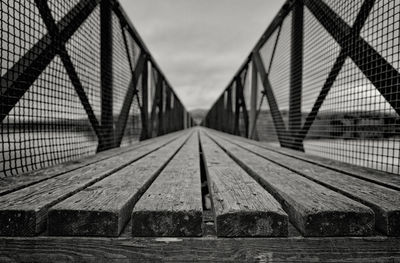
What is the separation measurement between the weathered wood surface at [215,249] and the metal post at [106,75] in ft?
5.80

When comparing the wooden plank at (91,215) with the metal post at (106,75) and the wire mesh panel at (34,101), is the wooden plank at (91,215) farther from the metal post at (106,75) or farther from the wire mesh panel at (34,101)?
the metal post at (106,75)

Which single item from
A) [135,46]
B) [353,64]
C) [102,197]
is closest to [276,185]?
[102,197]

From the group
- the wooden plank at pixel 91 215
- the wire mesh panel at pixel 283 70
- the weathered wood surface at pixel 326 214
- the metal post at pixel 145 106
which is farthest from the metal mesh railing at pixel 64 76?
the wire mesh panel at pixel 283 70

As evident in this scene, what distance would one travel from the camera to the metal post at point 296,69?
2.61 metres

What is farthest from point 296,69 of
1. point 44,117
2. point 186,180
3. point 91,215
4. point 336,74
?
point 91,215

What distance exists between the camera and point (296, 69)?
8.87 ft

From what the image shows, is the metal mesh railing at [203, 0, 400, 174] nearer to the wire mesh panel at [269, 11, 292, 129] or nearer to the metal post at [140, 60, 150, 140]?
the wire mesh panel at [269, 11, 292, 129]

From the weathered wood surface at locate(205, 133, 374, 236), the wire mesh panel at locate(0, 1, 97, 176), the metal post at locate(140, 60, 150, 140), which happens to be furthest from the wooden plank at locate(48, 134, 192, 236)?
the metal post at locate(140, 60, 150, 140)

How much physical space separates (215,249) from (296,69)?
2.55 metres

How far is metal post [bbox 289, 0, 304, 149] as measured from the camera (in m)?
2.61

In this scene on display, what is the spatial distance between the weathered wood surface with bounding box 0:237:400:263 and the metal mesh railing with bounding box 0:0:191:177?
74cm

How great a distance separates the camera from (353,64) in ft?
Answer: 5.68

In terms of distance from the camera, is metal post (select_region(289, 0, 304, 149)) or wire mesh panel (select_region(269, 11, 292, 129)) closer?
metal post (select_region(289, 0, 304, 149))

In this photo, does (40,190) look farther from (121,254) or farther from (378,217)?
(378,217)
